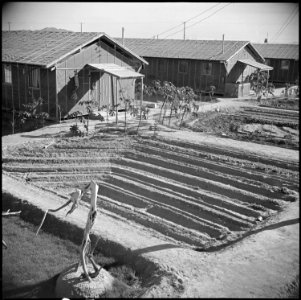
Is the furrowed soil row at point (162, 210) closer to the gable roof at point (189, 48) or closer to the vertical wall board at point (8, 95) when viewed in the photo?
the vertical wall board at point (8, 95)

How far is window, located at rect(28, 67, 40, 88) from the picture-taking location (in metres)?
18.7

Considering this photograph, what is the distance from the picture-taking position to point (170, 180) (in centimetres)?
1245

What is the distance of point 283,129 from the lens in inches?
738

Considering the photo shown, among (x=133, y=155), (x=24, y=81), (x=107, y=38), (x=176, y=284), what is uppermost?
(x=107, y=38)

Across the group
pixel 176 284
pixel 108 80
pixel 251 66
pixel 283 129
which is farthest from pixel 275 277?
pixel 251 66

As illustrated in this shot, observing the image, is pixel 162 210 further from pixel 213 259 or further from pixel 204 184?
pixel 213 259

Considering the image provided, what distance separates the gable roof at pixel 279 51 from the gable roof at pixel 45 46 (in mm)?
19300

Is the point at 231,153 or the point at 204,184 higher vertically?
the point at 231,153

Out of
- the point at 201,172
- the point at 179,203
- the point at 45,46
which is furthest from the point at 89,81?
the point at 179,203

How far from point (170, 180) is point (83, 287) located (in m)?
6.24

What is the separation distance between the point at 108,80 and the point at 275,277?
15.8 metres

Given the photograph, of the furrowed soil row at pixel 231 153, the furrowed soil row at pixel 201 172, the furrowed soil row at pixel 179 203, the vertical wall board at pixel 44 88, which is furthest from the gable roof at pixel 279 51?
the furrowed soil row at pixel 179 203

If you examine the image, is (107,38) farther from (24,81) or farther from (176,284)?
(176,284)

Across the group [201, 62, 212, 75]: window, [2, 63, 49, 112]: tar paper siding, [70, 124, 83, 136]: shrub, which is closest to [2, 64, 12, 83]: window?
[2, 63, 49, 112]: tar paper siding
